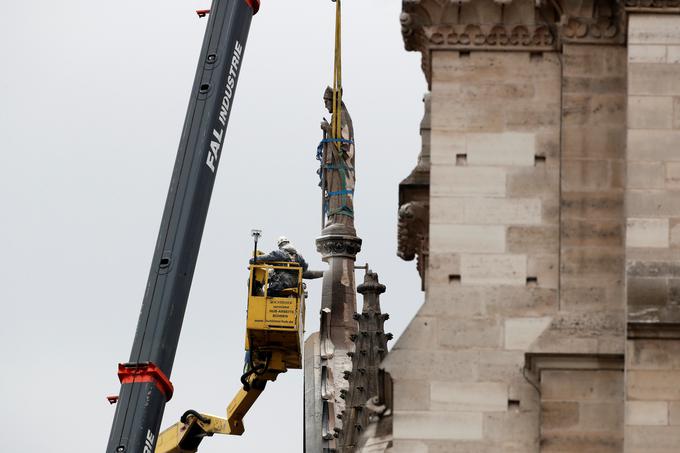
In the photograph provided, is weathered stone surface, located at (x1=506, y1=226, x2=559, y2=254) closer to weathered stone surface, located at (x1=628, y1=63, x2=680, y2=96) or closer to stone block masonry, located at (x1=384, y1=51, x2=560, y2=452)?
stone block masonry, located at (x1=384, y1=51, x2=560, y2=452)

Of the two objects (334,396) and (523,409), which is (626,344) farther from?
(334,396)

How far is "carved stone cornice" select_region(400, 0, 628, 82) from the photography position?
36.4 meters

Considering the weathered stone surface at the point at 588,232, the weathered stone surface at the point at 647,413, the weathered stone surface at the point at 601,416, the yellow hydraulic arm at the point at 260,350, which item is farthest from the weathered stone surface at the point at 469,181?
the yellow hydraulic arm at the point at 260,350

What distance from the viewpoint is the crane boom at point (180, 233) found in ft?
155

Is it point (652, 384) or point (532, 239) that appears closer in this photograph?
point (652, 384)

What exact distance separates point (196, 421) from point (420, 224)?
114 ft

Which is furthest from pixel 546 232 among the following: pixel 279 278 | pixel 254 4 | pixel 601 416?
pixel 279 278

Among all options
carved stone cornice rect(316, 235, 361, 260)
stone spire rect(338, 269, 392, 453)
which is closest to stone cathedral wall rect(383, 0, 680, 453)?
stone spire rect(338, 269, 392, 453)

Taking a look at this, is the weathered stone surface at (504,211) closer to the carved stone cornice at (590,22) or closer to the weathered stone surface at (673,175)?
the weathered stone surface at (673,175)

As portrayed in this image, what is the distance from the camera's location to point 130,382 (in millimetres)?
47375

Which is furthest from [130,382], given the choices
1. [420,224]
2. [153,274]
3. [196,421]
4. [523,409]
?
[196,421]

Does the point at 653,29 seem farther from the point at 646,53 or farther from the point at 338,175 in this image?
the point at 338,175

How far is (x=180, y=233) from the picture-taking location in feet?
161

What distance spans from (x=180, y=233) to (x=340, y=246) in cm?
2919
